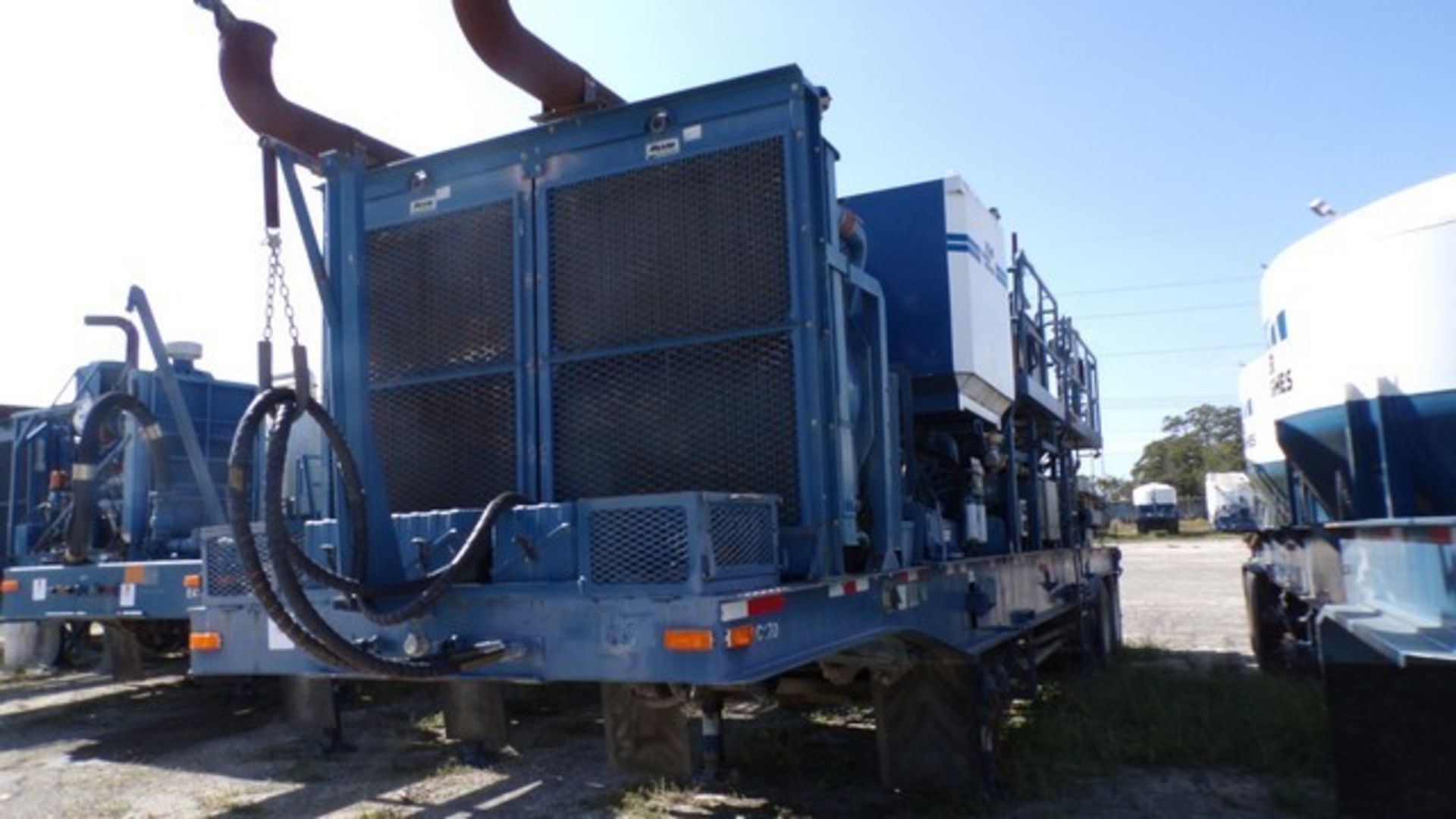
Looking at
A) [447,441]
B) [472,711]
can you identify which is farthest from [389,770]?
[447,441]

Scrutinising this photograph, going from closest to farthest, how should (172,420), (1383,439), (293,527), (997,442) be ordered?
(293,527), (1383,439), (997,442), (172,420)

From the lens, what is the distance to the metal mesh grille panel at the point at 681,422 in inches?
179

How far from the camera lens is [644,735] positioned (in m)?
5.74

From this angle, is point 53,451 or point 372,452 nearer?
point 372,452

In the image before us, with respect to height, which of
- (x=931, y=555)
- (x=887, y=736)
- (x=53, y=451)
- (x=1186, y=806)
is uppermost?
(x=53, y=451)

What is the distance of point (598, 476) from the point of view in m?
4.88

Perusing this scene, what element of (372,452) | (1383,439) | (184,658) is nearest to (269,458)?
(372,452)

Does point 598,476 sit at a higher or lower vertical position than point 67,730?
higher

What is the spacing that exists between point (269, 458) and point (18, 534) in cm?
949

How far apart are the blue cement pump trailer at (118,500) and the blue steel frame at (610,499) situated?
3401mm

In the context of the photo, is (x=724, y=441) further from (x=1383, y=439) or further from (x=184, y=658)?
(x=184, y=658)

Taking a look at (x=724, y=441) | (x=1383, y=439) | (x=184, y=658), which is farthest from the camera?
(x=184, y=658)

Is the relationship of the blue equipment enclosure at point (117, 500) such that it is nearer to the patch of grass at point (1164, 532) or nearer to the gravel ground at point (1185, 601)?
the gravel ground at point (1185, 601)

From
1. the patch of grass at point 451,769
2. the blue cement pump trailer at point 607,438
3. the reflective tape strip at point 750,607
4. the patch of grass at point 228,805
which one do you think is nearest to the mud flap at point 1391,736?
the blue cement pump trailer at point 607,438
